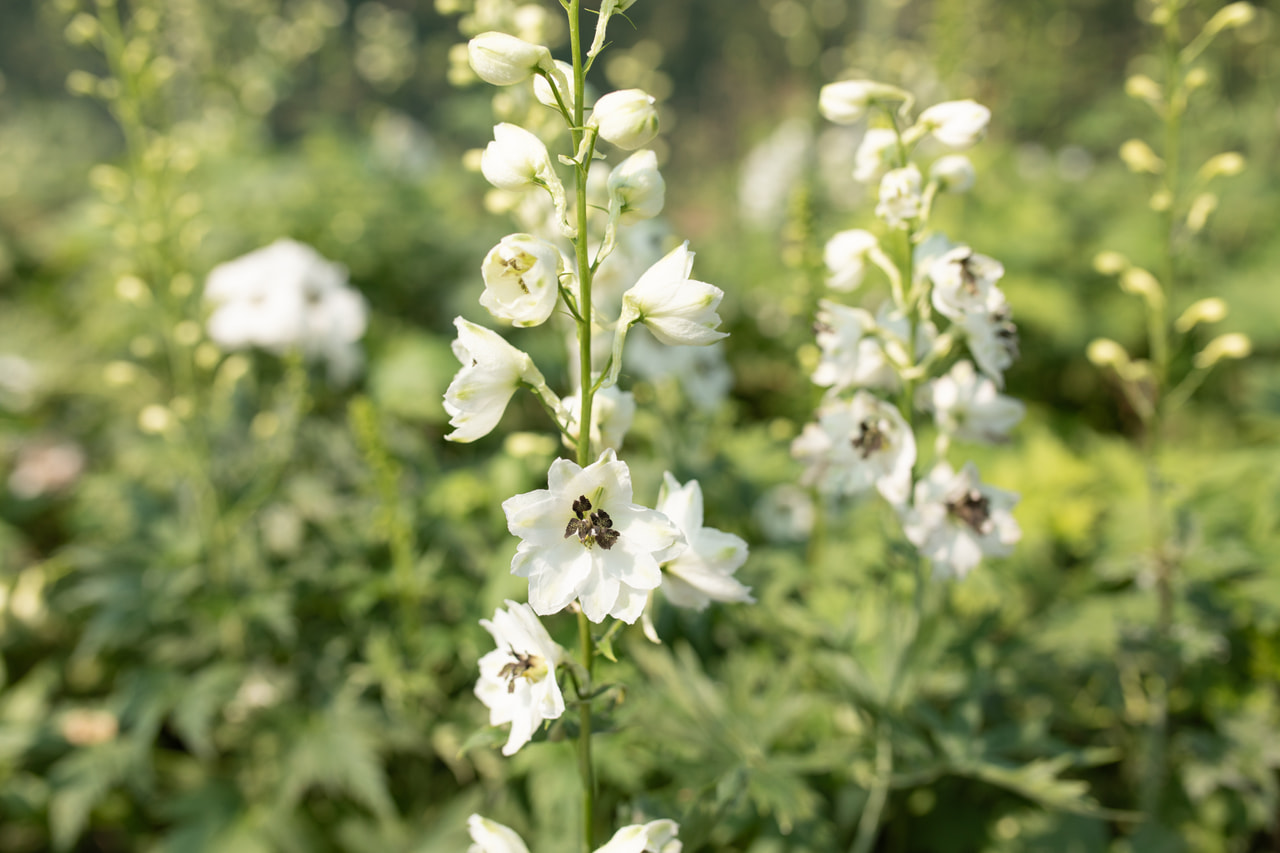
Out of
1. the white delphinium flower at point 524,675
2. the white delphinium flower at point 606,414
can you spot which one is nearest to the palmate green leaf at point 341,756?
the white delphinium flower at point 524,675

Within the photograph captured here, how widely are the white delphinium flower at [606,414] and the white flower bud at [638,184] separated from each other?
31 centimetres

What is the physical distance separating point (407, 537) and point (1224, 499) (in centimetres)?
281

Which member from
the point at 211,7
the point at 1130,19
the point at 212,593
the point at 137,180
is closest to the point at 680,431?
the point at 212,593

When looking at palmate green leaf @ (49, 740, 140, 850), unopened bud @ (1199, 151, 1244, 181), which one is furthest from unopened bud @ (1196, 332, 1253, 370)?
palmate green leaf @ (49, 740, 140, 850)

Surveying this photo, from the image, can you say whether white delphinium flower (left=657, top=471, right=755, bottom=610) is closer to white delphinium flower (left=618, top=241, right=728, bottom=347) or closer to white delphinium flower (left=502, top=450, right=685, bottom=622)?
white delphinium flower (left=502, top=450, right=685, bottom=622)

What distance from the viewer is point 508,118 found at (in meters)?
2.47

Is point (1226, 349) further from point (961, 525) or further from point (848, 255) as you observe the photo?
point (848, 255)

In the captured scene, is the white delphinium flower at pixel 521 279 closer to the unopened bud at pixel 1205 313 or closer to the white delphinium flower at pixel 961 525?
the white delphinium flower at pixel 961 525

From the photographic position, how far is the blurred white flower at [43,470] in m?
4.24

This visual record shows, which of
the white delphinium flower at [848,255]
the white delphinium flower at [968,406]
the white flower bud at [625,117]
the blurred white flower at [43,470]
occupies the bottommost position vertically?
the blurred white flower at [43,470]

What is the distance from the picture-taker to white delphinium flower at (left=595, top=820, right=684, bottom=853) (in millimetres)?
1382

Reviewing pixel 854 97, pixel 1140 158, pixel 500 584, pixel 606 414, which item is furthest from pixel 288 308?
pixel 1140 158

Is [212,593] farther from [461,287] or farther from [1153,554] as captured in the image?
[1153,554]

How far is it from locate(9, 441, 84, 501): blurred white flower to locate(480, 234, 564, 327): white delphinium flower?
397cm
